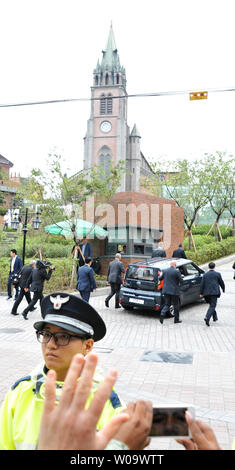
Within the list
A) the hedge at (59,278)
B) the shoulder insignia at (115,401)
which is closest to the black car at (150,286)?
the hedge at (59,278)

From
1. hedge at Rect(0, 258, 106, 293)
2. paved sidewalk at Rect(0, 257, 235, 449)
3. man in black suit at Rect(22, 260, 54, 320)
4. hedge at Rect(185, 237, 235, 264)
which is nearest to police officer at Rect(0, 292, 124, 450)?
paved sidewalk at Rect(0, 257, 235, 449)

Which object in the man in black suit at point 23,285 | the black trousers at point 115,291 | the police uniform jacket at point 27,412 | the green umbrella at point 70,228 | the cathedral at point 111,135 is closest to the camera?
the police uniform jacket at point 27,412

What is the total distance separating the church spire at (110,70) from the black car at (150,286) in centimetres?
7451

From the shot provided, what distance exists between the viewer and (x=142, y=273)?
1235 centimetres

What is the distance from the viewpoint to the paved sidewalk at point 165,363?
5441mm

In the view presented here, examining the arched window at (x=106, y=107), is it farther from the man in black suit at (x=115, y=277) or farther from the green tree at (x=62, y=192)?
the man in black suit at (x=115, y=277)

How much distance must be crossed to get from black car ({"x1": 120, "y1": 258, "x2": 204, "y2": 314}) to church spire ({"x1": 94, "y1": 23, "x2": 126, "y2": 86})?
7451 centimetres

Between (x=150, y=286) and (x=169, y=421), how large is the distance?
1110 cm

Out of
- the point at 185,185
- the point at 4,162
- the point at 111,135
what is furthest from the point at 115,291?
the point at 4,162

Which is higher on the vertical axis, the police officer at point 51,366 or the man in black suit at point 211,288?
the police officer at point 51,366

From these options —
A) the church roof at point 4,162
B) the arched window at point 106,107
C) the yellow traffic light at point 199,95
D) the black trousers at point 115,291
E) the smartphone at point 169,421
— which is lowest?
the black trousers at point 115,291

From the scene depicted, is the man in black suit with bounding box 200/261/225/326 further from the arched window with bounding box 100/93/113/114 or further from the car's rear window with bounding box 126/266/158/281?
the arched window with bounding box 100/93/113/114

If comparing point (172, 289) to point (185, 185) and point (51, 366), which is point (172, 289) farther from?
point (185, 185)

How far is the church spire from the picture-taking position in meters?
81.7
